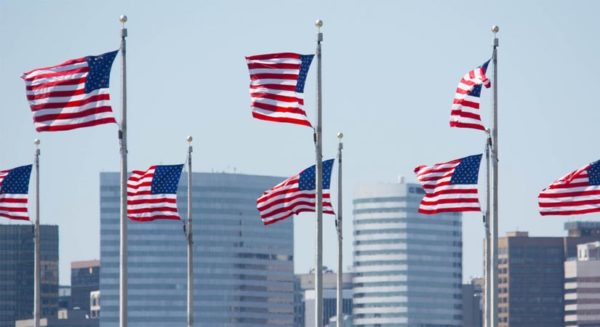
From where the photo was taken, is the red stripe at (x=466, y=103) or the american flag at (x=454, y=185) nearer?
the red stripe at (x=466, y=103)

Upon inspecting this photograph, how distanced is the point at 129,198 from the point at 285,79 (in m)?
14.6

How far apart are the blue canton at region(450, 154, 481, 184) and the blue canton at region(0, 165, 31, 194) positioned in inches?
868

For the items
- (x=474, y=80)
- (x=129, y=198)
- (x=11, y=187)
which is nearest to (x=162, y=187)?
(x=129, y=198)

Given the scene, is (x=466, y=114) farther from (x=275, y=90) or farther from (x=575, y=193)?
(x=275, y=90)

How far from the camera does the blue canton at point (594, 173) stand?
8844 centimetres

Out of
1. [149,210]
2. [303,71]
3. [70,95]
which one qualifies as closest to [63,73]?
[70,95]

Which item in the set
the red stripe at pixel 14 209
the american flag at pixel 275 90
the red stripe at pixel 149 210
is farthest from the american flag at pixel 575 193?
the red stripe at pixel 14 209

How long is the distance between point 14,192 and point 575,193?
89.5 feet

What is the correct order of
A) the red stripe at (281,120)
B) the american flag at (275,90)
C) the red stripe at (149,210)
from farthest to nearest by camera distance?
1. the red stripe at (149,210)
2. the american flag at (275,90)
3. the red stripe at (281,120)

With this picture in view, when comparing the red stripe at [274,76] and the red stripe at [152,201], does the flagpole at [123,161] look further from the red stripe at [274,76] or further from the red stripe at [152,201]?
the red stripe at [152,201]

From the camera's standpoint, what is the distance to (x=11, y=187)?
331 feet

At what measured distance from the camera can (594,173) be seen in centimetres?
8844

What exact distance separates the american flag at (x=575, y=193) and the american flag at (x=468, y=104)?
4431 millimetres

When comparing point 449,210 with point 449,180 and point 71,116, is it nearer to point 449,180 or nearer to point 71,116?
point 449,180
